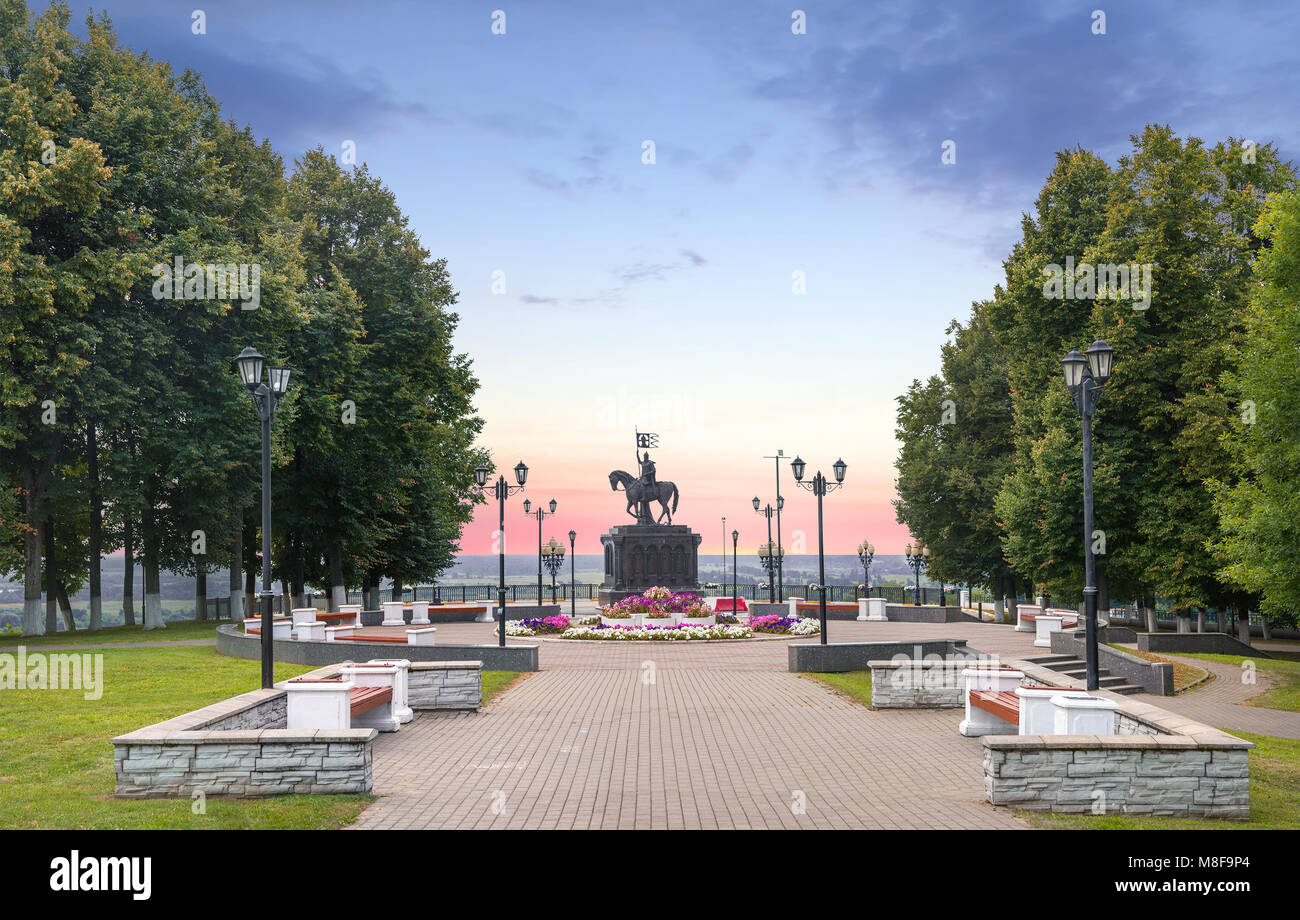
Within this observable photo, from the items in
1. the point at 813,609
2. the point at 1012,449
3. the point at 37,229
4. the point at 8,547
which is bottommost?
the point at 813,609

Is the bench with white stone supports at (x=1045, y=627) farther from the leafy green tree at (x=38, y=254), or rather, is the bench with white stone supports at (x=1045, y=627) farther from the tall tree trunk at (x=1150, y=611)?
the leafy green tree at (x=38, y=254)

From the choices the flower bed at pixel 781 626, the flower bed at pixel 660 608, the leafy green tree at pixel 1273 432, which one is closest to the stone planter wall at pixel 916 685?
the leafy green tree at pixel 1273 432

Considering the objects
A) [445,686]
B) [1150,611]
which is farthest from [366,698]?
[1150,611]

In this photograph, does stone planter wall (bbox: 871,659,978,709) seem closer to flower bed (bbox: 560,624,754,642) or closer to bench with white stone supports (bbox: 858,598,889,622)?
flower bed (bbox: 560,624,754,642)

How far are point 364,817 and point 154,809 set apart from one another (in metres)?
1.84

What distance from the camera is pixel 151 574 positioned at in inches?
1180

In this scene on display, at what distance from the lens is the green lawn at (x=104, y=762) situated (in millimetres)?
7742

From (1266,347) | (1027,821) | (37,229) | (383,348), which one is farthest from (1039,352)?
(37,229)

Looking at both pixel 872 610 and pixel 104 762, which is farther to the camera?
pixel 872 610

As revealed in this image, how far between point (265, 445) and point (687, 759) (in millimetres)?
6884

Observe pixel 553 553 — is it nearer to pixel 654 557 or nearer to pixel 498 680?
pixel 654 557

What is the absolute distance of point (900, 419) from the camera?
41969 mm

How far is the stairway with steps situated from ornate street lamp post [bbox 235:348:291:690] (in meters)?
14.6

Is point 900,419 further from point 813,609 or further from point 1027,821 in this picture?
point 1027,821
